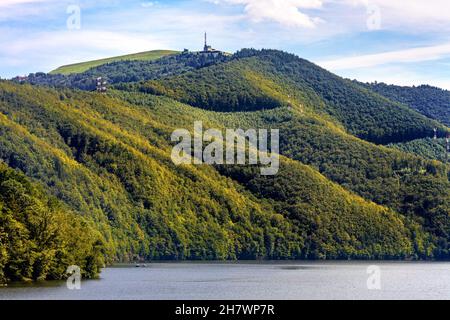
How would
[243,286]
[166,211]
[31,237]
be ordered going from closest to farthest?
1. [31,237]
2. [243,286]
3. [166,211]

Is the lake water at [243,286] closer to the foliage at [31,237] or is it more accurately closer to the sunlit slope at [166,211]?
the foliage at [31,237]

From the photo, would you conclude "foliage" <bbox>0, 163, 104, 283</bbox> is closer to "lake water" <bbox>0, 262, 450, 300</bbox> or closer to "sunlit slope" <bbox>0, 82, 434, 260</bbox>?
"lake water" <bbox>0, 262, 450, 300</bbox>

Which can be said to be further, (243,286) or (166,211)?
(166,211)

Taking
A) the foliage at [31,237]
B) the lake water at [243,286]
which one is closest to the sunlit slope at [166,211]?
the lake water at [243,286]

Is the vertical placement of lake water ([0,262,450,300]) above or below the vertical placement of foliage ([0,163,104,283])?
below

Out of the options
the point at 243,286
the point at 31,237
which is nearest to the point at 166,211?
the point at 243,286

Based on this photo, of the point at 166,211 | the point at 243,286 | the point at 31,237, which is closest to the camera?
the point at 31,237

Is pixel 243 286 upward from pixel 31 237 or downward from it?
downward

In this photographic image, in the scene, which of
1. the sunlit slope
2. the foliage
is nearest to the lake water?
the foliage

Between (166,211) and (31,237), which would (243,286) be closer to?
(31,237)
